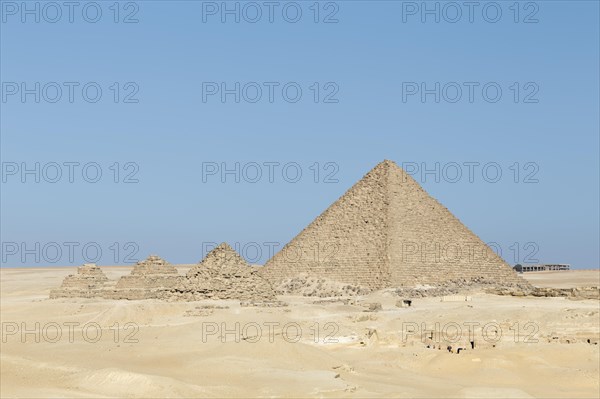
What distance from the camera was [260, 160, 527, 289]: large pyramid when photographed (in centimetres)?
4975

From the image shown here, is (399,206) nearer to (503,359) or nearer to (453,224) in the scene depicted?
(453,224)

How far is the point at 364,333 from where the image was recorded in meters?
27.0

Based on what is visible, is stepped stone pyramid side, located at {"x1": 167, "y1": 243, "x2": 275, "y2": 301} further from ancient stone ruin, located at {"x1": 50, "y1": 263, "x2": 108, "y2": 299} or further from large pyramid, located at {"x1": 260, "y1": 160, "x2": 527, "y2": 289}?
large pyramid, located at {"x1": 260, "y1": 160, "x2": 527, "y2": 289}

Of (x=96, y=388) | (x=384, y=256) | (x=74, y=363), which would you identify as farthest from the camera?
(x=384, y=256)

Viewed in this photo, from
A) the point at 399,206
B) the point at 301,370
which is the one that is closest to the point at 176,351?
the point at 301,370

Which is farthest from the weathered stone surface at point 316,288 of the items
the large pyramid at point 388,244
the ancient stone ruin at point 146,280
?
the ancient stone ruin at point 146,280

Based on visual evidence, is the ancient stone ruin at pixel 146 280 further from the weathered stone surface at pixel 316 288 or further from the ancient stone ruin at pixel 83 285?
the weathered stone surface at pixel 316 288

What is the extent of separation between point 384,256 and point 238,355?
1182 inches

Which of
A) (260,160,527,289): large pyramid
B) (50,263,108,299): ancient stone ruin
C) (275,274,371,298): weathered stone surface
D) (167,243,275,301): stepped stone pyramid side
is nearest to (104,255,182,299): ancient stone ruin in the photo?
(50,263,108,299): ancient stone ruin

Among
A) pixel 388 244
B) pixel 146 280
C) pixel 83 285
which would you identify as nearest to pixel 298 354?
pixel 146 280

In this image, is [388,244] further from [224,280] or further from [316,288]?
[224,280]

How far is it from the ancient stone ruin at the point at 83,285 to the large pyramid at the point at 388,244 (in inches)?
428

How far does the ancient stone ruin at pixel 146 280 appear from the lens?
4372 centimetres

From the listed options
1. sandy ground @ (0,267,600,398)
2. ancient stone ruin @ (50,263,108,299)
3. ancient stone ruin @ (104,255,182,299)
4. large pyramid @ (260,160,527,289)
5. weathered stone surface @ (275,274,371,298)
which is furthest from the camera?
large pyramid @ (260,160,527,289)
